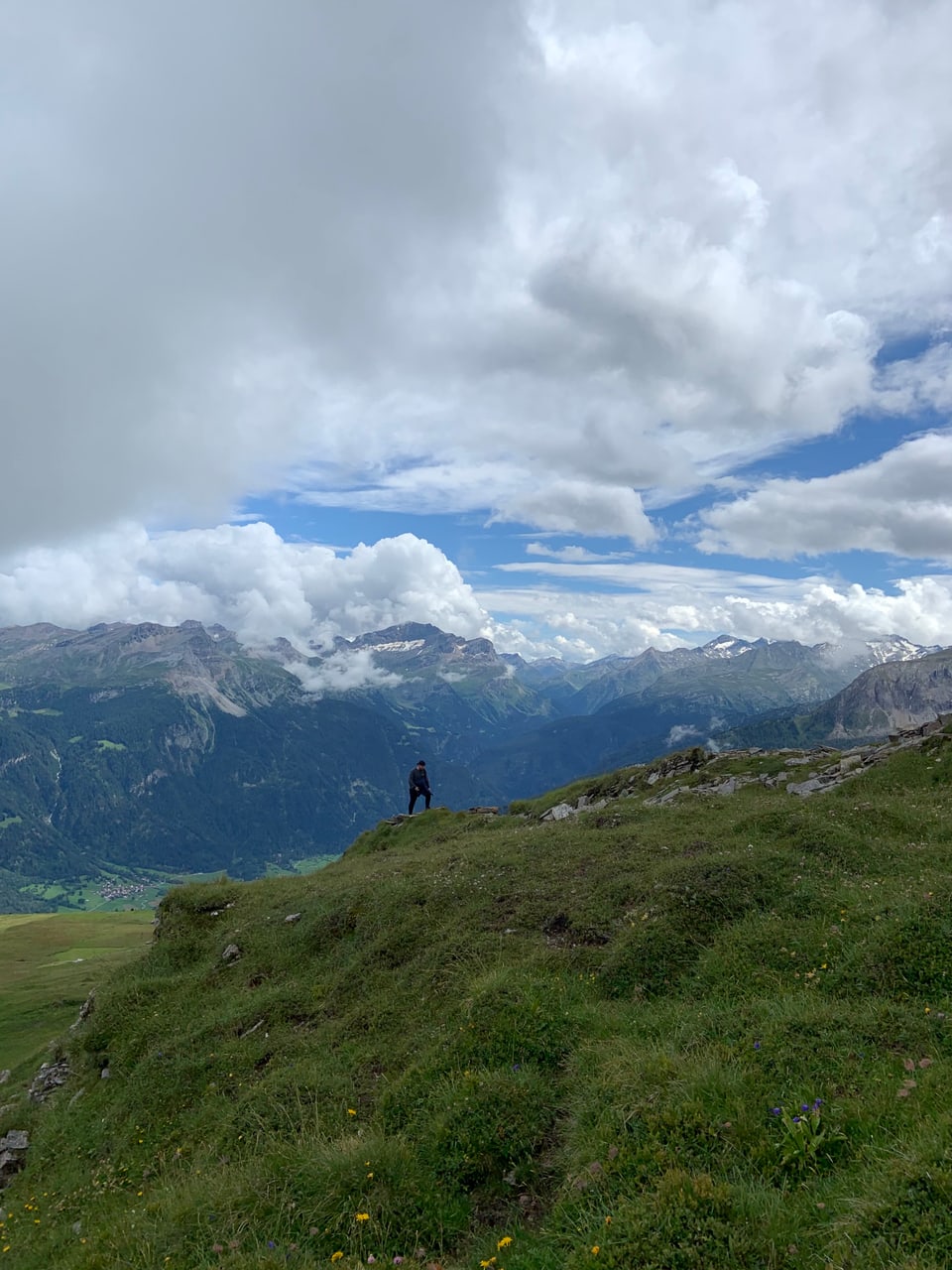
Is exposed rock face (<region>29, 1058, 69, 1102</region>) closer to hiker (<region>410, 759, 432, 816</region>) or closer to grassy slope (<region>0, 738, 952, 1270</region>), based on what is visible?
grassy slope (<region>0, 738, 952, 1270</region>)

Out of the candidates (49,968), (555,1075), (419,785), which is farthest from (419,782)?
(49,968)

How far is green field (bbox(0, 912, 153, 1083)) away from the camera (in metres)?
61.7

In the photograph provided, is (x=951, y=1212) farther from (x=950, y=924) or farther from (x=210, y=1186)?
(x=210, y=1186)

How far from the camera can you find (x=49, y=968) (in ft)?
348

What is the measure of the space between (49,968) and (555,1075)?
418ft

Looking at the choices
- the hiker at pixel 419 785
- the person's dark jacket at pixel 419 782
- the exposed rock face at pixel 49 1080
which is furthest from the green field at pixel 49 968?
the person's dark jacket at pixel 419 782

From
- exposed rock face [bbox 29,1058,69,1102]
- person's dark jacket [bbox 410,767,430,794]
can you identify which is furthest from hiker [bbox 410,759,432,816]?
exposed rock face [bbox 29,1058,69,1102]

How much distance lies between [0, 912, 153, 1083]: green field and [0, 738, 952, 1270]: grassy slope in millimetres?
18073

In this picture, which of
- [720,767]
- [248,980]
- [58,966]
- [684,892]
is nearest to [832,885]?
[684,892]

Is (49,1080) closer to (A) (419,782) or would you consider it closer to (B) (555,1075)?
(B) (555,1075)

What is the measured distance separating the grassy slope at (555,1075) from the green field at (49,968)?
59.3 feet

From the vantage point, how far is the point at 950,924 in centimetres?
1306

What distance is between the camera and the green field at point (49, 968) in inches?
2430

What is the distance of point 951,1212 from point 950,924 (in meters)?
7.97
